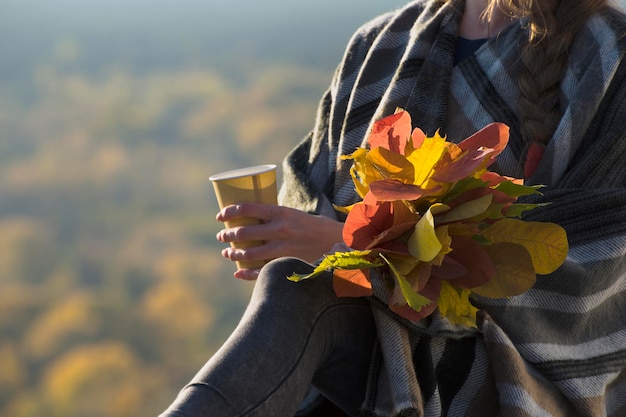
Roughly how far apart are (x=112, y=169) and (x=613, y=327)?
9.03 ft

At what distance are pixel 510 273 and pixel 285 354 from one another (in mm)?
267

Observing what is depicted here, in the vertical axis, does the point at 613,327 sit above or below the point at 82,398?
above

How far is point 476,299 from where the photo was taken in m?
0.95

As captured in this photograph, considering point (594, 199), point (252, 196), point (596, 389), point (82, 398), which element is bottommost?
point (82, 398)

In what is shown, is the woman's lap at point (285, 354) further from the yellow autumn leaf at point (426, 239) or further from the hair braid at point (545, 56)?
the hair braid at point (545, 56)

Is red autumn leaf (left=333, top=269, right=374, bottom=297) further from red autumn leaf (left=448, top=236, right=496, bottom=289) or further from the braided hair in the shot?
the braided hair

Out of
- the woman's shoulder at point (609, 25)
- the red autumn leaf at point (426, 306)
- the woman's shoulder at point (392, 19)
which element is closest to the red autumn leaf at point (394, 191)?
the red autumn leaf at point (426, 306)

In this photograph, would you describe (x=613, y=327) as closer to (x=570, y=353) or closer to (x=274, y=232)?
(x=570, y=353)

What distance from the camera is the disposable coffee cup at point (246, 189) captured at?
113cm

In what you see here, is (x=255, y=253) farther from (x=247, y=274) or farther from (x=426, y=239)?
(x=426, y=239)

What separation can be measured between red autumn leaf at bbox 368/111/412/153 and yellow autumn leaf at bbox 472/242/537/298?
Answer: 158mm

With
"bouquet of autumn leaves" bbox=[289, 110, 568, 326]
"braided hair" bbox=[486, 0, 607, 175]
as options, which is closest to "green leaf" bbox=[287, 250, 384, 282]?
"bouquet of autumn leaves" bbox=[289, 110, 568, 326]

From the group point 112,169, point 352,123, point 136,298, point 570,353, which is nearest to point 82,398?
point 136,298

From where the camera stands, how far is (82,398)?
2.91m
